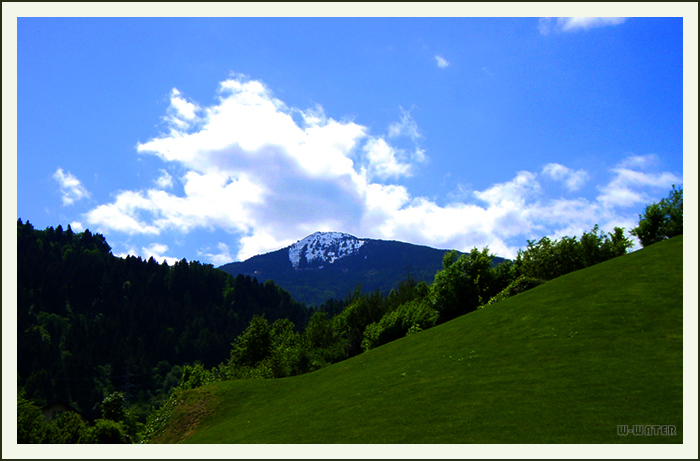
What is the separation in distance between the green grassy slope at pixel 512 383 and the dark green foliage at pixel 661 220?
778 inches

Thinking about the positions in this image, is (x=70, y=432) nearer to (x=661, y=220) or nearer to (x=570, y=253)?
(x=570, y=253)

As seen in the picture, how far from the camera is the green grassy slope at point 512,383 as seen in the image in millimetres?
19359

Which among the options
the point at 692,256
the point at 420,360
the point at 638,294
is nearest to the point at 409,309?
the point at 420,360

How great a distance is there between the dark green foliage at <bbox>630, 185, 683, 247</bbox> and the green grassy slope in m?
19.8

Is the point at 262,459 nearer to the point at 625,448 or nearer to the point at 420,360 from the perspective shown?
the point at 625,448

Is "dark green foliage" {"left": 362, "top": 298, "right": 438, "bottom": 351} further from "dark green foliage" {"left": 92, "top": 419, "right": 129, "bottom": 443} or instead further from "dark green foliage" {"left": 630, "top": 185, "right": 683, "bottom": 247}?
"dark green foliage" {"left": 92, "top": 419, "right": 129, "bottom": 443}

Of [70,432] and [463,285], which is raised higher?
[463,285]

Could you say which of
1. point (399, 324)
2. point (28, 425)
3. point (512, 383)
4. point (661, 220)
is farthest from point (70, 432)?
point (661, 220)

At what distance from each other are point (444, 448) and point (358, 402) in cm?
1281

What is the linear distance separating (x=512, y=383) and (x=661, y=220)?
2053 inches

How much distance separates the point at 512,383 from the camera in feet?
78.2

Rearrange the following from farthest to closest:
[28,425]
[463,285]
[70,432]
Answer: [70,432] < [463,285] < [28,425]

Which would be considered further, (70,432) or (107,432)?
(70,432)

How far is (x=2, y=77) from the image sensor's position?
19656 mm
